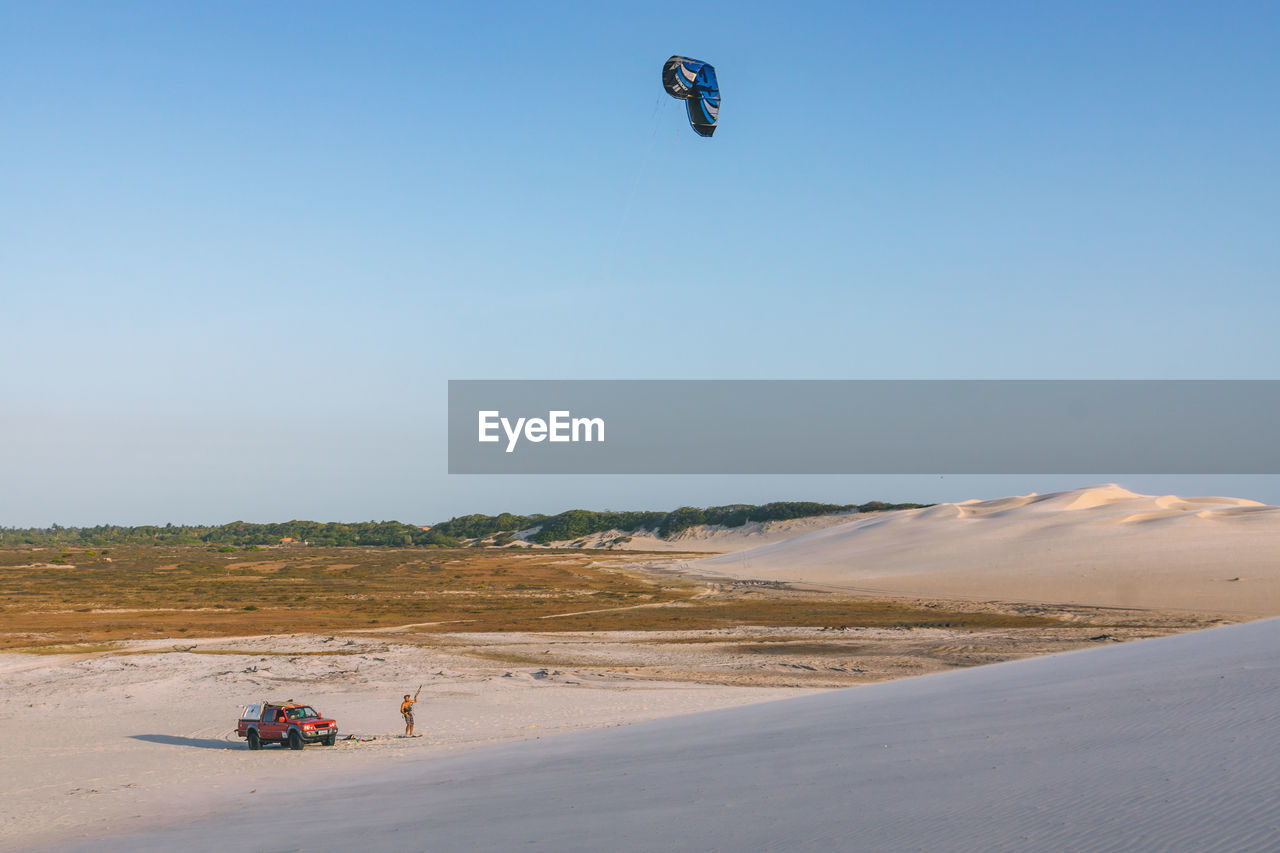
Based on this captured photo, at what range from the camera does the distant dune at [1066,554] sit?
2062 inches

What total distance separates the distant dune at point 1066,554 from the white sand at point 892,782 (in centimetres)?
3807

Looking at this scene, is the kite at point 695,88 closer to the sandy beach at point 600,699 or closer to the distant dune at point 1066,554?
the sandy beach at point 600,699

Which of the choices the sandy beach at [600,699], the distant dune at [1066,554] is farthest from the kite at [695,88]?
the distant dune at [1066,554]

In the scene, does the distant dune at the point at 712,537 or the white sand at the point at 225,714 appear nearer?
the white sand at the point at 225,714

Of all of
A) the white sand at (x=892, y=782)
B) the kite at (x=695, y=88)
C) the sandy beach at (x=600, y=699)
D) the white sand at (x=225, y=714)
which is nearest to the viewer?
the white sand at (x=892, y=782)

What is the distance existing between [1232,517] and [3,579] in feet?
327

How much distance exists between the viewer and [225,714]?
86.3 feet

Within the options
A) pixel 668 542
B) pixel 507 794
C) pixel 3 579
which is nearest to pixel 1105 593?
pixel 507 794

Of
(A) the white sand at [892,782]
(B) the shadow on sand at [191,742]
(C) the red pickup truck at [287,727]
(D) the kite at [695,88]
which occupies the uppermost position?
(D) the kite at [695,88]

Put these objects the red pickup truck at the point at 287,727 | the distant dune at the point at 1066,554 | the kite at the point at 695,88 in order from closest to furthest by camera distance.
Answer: the red pickup truck at the point at 287,727, the kite at the point at 695,88, the distant dune at the point at 1066,554

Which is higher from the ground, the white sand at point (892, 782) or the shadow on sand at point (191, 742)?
the white sand at point (892, 782)

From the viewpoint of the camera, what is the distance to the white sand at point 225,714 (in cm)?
1667

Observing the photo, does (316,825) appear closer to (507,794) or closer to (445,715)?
(507,794)

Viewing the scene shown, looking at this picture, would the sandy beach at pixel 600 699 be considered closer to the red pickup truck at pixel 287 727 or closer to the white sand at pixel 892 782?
the white sand at pixel 892 782
